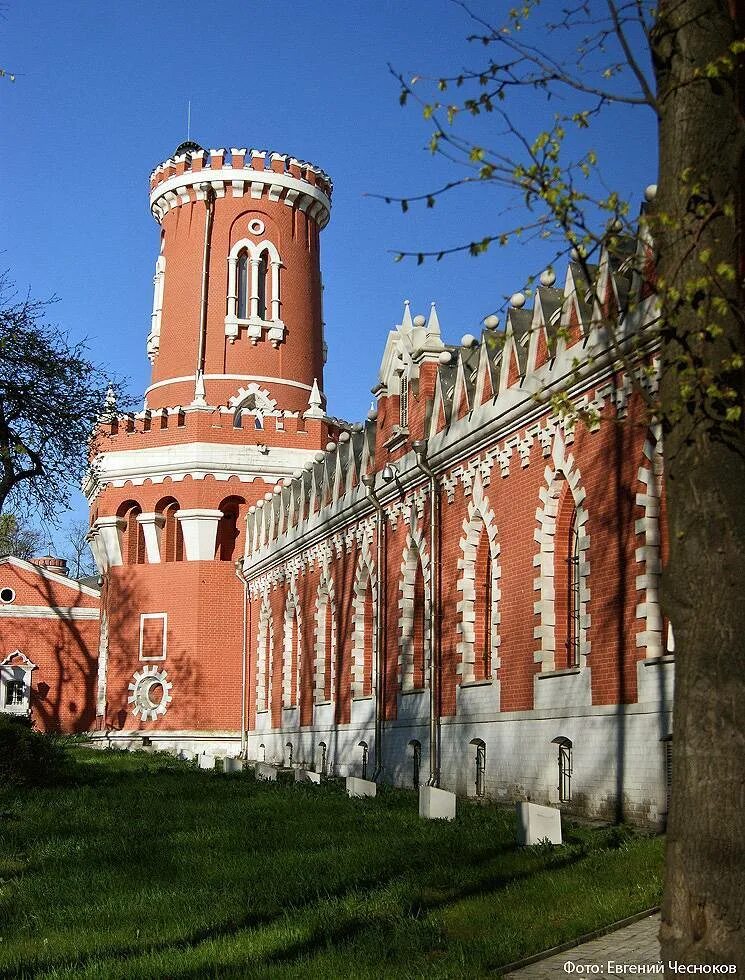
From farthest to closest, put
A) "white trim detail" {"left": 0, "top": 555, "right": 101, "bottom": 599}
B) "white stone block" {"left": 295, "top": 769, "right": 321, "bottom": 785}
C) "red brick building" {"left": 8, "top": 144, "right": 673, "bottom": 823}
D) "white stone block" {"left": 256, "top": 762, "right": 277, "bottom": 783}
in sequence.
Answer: "white trim detail" {"left": 0, "top": 555, "right": 101, "bottom": 599} < "white stone block" {"left": 256, "top": 762, "right": 277, "bottom": 783} < "white stone block" {"left": 295, "top": 769, "right": 321, "bottom": 785} < "red brick building" {"left": 8, "top": 144, "right": 673, "bottom": 823}

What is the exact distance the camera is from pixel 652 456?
52.1 ft

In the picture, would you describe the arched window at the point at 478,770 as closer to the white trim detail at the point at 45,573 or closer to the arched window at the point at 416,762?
the arched window at the point at 416,762

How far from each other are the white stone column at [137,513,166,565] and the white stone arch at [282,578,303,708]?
713 centimetres

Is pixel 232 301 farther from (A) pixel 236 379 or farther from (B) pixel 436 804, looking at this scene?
(B) pixel 436 804

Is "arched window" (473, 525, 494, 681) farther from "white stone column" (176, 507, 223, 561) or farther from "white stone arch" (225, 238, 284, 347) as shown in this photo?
"white stone arch" (225, 238, 284, 347)

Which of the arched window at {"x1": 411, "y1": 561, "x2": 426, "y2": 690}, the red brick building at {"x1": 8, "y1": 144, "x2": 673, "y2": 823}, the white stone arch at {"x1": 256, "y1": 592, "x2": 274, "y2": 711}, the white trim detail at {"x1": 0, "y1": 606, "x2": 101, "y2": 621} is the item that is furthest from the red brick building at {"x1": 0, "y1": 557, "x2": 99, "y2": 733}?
the arched window at {"x1": 411, "y1": 561, "x2": 426, "y2": 690}

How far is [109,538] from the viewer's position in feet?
136

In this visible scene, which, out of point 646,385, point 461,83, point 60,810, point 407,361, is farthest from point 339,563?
point 461,83

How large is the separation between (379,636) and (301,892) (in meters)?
14.6

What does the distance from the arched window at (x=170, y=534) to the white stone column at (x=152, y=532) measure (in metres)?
0.16

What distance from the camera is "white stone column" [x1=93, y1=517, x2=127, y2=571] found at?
41094mm

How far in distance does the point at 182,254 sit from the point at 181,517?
32.9 ft

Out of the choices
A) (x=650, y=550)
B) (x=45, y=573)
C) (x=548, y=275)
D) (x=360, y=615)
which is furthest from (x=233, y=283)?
(x=548, y=275)

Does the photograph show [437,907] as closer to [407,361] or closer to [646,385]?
[646,385]
